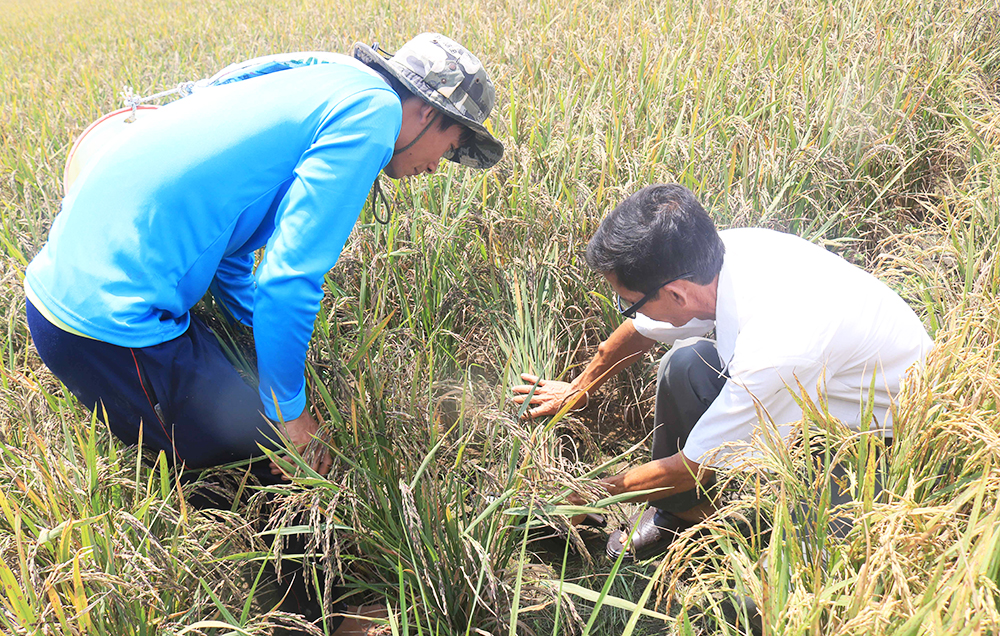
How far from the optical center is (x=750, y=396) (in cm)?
152

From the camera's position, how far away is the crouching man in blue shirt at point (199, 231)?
1.32 meters

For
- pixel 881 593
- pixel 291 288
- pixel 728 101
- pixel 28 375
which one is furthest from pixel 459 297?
pixel 728 101

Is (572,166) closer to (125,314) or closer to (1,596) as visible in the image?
(125,314)

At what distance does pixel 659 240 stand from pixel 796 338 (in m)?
0.41

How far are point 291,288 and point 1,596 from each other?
2.56 ft

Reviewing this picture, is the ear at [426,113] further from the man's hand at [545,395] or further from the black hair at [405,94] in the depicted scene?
the man's hand at [545,395]

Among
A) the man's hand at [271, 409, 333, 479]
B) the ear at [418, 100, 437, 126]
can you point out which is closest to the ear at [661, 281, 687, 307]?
the ear at [418, 100, 437, 126]

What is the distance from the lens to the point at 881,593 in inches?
41.6

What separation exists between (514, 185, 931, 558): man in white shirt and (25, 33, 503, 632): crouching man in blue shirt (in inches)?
24.6

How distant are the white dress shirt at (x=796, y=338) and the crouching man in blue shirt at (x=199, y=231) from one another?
0.98 metres

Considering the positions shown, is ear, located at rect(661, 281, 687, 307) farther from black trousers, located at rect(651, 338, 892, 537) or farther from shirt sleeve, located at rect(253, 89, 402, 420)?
shirt sleeve, located at rect(253, 89, 402, 420)

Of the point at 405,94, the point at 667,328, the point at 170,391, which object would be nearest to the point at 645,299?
the point at 667,328

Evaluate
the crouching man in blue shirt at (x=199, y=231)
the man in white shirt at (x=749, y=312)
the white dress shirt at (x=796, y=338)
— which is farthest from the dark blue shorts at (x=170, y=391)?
the white dress shirt at (x=796, y=338)

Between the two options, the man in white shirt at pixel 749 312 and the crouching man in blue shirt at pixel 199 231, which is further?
the man in white shirt at pixel 749 312
